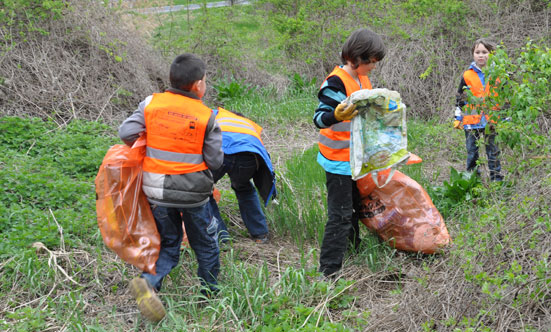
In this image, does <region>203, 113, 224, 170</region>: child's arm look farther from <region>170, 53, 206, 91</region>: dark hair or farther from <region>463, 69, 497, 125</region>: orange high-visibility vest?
<region>463, 69, 497, 125</region>: orange high-visibility vest

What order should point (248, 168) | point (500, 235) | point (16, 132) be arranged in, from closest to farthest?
point (500, 235) → point (248, 168) → point (16, 132)

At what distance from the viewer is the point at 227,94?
9180 millimetres

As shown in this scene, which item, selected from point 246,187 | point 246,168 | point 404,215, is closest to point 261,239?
point 246,187

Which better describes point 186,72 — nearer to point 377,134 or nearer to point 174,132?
→ point 174,132

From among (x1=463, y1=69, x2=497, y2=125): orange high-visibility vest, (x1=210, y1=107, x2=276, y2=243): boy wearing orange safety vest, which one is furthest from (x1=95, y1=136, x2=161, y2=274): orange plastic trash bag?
(x1=463, y1=69, x2=497, y2=125): orange high-visibility vest

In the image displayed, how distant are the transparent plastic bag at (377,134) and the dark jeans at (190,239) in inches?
39.6

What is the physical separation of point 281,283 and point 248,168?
1.13m

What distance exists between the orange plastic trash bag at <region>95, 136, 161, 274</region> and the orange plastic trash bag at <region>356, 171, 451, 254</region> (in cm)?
152

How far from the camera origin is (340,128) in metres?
3.50

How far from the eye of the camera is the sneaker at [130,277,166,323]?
3.08 m

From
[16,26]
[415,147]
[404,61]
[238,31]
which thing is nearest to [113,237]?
[415,147]

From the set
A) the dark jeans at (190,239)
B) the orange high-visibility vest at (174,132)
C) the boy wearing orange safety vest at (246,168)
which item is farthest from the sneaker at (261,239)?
the orange high-visibility vest at (174,132)

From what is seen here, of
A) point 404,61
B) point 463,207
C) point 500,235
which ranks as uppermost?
point 500,235

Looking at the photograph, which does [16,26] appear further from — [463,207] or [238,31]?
[463,207]
